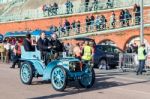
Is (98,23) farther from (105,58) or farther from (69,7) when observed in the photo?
(105,58)

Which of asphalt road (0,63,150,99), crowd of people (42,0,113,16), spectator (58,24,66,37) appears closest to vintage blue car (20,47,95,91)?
asphalt road (0,63,150,99)

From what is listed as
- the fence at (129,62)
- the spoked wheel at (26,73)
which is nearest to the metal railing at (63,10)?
the fence at (129,62)

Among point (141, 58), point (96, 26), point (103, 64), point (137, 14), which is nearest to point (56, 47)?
point (141, 58)

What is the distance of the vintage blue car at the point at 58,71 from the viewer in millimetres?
16219

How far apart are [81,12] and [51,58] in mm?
28780

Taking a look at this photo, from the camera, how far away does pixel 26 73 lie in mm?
18172

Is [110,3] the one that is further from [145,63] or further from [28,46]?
[28,46]

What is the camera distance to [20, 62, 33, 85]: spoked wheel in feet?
58.6

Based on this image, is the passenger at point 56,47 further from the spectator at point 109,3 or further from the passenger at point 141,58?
the spectator at point 109,3

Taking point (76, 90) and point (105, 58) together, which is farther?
point (105, 58)

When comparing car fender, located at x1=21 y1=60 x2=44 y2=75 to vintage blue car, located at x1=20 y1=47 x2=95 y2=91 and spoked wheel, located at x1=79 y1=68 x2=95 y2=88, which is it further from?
spoked wheel, located at x1=79 y1=68 x2=95 y2=88

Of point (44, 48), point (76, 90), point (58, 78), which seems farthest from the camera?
point (44, 48)

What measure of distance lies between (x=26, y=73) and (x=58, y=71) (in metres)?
2.32

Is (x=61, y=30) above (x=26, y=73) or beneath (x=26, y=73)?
above
